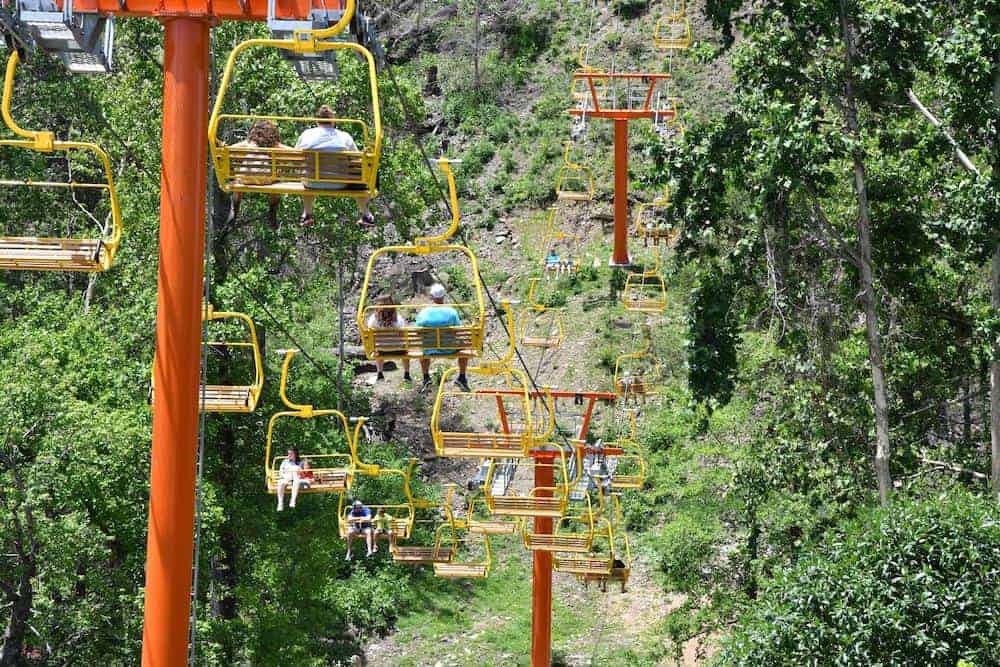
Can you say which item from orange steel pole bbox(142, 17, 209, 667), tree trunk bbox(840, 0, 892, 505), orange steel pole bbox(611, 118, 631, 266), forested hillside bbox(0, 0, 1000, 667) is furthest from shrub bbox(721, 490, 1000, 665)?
orange steel pole bbox(611, 118, 631, 266)

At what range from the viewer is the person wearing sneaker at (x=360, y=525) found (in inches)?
786

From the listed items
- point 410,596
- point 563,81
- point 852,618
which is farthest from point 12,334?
point 563,81

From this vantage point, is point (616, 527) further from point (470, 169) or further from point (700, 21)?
point (700, 21)

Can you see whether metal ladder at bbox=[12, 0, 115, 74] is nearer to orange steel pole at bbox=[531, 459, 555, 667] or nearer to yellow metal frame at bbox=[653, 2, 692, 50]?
orange steel pole at bbox=[531, 459, 555, 667]

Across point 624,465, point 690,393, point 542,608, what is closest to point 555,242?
point 624,465

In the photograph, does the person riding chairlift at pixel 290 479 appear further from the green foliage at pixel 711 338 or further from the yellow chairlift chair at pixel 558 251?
the yellow chairlift chair at pixel 558 251

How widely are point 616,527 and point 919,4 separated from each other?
13.4 m

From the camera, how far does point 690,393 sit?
1864 cm

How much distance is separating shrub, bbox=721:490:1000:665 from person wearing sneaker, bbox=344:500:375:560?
20.9 ft

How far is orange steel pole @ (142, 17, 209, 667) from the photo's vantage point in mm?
8516

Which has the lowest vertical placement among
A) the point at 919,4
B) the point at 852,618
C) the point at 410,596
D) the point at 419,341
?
the point at 410,596

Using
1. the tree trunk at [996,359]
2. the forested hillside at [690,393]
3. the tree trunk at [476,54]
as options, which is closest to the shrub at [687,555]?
the forested hillside at [690,393]

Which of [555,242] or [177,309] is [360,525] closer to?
[177,309]

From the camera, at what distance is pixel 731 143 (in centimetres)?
1784
